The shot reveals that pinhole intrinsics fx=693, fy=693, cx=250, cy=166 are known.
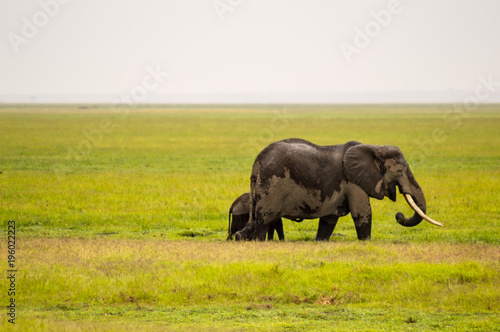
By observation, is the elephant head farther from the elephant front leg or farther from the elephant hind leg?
the elephant hind leg

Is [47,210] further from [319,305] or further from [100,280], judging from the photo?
[319,305]

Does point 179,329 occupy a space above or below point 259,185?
below

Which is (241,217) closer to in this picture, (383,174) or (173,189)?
(383,174)

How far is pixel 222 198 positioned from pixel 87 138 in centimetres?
4029

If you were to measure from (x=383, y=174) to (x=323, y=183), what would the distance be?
5.03ft

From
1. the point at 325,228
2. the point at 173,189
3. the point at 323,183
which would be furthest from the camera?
the point at 173,189

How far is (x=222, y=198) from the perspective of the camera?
24.4 m

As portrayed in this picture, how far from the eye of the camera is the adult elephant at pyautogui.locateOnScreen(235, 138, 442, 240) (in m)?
15.5

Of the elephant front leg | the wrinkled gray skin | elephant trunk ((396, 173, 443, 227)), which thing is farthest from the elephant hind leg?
elephant trunk ((396, 173, 443, 227))

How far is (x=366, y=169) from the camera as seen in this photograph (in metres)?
15.8

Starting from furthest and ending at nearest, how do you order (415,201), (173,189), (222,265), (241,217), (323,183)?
(173,189)
(241,217)
(415,201)
(323,183)
(222,265)

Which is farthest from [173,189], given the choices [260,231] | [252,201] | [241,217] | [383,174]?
[383,174]

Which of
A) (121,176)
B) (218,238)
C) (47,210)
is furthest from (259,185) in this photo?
(121,176)

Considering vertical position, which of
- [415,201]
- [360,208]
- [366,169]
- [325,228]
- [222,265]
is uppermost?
[366,169]
